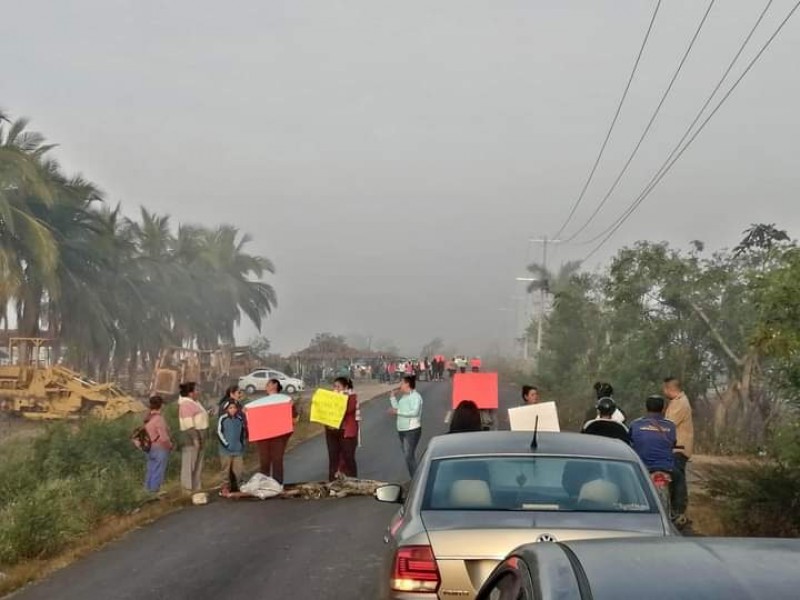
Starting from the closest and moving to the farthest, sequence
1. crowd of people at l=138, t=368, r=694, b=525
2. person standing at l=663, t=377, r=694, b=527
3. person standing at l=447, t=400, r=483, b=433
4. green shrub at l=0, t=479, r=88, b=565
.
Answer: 1. green shrub at l=0, t=479, r=88, b=565
2. person standing at l=663, t=377, r=694, b=527
3. person standing at l=447, t=400, r=483, b=433
4. crowd of people at l=138, t=368, r=694, b=525

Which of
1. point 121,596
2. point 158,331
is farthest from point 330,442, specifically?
point 158,331

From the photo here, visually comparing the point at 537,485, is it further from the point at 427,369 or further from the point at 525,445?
the point at 427,369

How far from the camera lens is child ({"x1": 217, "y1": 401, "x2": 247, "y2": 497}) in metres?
15.5

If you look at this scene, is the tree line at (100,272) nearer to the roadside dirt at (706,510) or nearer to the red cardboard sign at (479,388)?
the red cardboard sign at (479,388)

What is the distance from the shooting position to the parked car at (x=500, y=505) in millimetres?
5512

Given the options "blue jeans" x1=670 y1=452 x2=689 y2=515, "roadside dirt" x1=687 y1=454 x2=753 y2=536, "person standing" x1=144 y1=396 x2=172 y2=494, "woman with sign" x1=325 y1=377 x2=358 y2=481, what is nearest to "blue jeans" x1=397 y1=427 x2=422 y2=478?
"woman with sign" x1=325 y1=377 x2=358 y2=481

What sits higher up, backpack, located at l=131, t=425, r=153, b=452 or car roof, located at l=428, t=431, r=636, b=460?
car roof, located at l=428, t=431, r=636, b=460

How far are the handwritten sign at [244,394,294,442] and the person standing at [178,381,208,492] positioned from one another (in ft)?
2.34

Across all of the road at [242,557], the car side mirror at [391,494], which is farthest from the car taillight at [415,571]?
the road at [242,557]

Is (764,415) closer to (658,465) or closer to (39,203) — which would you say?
(658,465)

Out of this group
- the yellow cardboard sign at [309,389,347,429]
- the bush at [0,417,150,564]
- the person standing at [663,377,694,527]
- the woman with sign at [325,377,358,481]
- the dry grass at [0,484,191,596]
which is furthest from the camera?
the woman with sign at [325,377,358,481]

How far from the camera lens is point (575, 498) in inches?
244

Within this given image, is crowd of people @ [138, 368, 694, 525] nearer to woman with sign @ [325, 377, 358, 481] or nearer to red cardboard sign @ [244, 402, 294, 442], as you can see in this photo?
woman with sign @ [325, 377, 358, 481]

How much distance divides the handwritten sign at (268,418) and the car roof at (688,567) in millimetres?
12738
